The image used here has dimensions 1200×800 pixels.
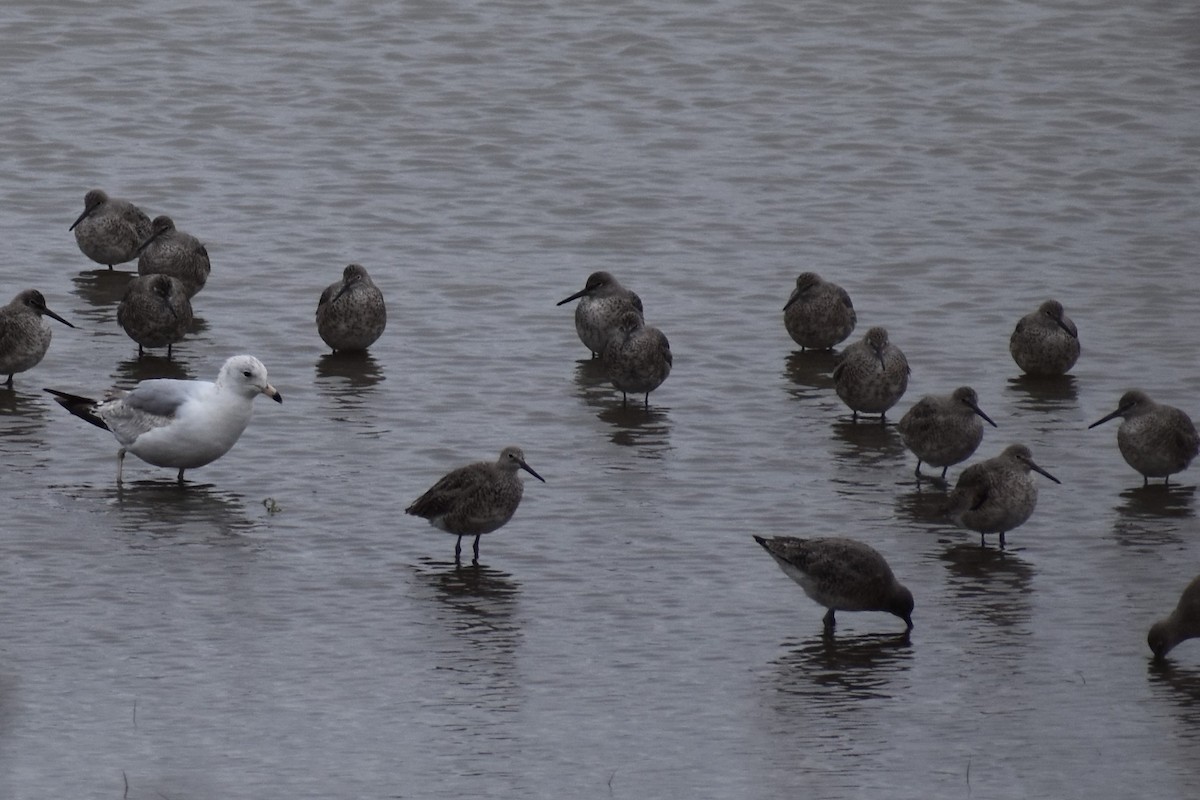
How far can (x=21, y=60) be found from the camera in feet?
98.6

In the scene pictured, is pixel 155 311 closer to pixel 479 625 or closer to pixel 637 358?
pixel 637 358

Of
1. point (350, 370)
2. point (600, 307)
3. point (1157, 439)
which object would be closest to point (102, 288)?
point (350, 370)

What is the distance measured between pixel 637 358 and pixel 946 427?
2.74 metres

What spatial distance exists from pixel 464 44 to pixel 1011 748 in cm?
2137

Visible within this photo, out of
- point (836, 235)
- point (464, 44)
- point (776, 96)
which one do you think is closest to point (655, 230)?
point (836, 235)

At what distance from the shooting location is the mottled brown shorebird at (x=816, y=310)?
1945cm

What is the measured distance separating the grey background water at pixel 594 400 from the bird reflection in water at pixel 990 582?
4cm

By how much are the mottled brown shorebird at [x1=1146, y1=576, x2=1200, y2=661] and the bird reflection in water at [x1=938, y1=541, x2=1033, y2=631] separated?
3.12ft

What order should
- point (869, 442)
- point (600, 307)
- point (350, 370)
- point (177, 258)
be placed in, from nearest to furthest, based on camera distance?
point (869, 442)
point (350, 370)
point (600, 307)
point (177, 258)

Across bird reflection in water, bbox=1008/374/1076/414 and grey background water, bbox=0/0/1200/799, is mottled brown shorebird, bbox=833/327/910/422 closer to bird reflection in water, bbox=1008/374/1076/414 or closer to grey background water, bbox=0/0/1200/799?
grey background water, bbox=0/0/1200/799

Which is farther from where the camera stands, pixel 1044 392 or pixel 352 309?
pixel 352 309

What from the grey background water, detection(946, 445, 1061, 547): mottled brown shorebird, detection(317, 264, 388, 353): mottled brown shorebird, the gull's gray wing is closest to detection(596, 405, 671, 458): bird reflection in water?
the grey background water

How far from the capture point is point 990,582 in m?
14.3

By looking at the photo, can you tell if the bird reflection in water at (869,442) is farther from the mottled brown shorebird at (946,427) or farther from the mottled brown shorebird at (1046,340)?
the mottled brown shorebird at (1046,340)
